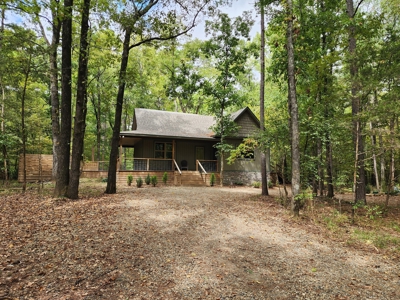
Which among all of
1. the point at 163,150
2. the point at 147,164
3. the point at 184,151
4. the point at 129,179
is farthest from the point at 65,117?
the point at 184,151

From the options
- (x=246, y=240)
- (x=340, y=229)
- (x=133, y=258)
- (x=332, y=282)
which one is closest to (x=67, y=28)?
(x=133, y=258)

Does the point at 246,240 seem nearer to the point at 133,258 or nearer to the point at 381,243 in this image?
the point at 133,258

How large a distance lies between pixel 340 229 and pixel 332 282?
10.1 feet

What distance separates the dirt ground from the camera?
2.87 meters

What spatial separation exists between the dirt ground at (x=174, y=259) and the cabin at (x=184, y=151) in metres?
8.32

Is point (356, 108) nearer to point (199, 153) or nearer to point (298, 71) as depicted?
point (298, 71)

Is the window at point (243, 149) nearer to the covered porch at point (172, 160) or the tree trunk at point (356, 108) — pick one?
the covered porch at point (172, 160)

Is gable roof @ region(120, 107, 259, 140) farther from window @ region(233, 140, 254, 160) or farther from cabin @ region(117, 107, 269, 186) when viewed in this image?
window @ region(233, 140, 254, 160)

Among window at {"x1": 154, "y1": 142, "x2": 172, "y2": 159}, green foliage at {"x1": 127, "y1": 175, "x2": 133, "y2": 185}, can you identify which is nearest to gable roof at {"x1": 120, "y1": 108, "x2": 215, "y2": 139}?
window at {"x1": 154, "y1": 142, "x2": 172, "y2": 159}

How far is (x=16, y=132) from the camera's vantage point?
12.8m

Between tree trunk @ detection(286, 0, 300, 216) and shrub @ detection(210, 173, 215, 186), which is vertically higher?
tree trunk @ detection(286, 0, 300, 216)

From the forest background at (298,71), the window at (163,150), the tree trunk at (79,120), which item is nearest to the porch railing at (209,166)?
the window at (163,150)

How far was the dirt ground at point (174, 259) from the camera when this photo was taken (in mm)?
2867

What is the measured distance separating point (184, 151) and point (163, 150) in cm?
156
